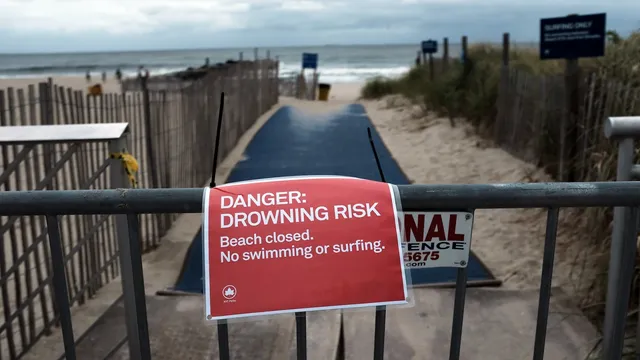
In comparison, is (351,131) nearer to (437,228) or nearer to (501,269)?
(501,269)

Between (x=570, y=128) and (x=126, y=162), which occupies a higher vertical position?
(x=126, y=162)

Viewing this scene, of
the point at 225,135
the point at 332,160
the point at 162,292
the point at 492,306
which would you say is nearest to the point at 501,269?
the point at 492,306

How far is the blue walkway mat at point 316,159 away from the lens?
17.5ft

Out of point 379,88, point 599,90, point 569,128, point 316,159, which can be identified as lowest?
point 316,159

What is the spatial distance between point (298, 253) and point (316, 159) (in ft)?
30.1

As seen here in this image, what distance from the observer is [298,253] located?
1.54m

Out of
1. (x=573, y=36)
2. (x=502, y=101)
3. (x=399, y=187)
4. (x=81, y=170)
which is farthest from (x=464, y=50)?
(x=399, y=187)

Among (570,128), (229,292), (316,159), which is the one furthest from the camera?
(316,159)

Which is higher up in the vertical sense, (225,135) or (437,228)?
(437,228)

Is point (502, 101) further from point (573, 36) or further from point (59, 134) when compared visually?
point (59, 134)

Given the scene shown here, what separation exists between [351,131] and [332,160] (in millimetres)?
3765

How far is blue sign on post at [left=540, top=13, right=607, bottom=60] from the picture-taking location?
6922 mm

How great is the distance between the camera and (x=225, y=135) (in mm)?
10969

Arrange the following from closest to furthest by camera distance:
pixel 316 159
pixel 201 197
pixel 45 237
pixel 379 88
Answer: pixel 201 197 → pixel 45 237 → pixel 316 159 → pixel 379 88
